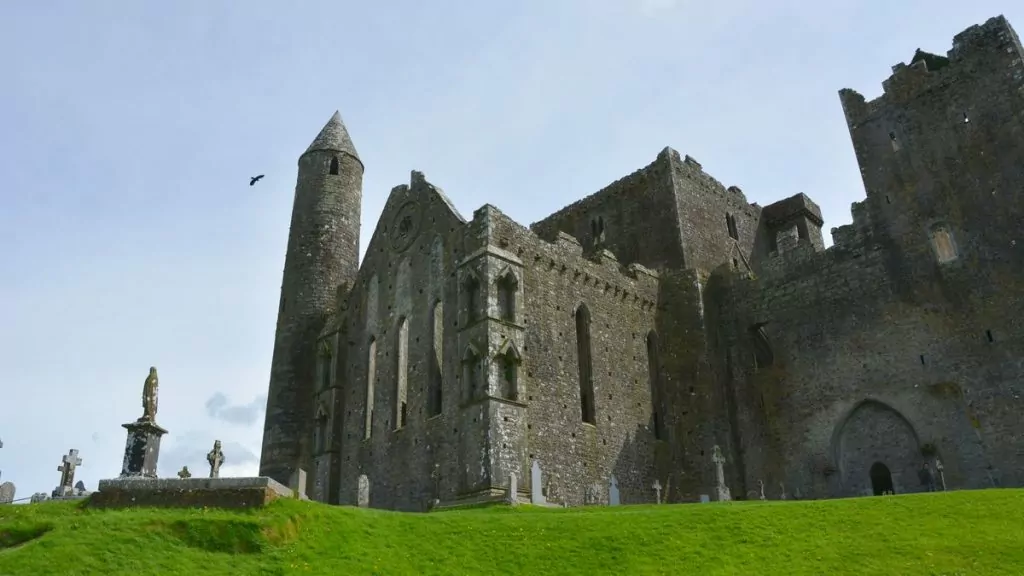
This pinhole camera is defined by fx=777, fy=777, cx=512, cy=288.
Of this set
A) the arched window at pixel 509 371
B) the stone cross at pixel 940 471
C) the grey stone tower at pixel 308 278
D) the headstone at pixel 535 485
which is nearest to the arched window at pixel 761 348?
the stone cross at pixel 940 471

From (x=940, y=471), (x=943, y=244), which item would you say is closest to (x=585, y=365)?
(x=940, y=471)

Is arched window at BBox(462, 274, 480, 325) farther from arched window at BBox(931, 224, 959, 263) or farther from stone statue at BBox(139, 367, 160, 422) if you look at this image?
arched window at BBox(931, 224, 959, 263)

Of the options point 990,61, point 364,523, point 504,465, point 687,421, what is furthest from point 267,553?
point 990,61

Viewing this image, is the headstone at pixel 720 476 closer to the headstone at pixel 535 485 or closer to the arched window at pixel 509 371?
the headstone at pixel 535 485

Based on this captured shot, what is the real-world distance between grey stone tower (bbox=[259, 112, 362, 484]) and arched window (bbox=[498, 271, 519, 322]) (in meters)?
11.6

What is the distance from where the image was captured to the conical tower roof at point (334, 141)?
37062 millimetres

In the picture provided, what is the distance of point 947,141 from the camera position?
27219mm

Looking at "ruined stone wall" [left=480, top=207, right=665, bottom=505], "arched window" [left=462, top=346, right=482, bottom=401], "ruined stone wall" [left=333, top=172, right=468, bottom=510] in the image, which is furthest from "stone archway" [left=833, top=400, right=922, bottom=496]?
"ruined stone wall" [left=333, top=172, right=468, bottom=510]

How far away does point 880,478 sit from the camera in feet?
84.6

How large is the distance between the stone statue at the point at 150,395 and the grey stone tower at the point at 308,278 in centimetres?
1034

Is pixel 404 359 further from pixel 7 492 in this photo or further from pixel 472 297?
pixel 7 492

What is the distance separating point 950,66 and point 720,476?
1685 centimetres

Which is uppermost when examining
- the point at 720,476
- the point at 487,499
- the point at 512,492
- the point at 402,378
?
the point at 402,378

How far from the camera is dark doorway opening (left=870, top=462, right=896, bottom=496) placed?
25.6 m
